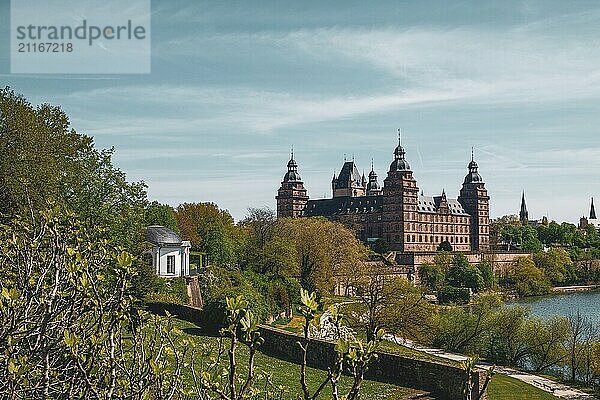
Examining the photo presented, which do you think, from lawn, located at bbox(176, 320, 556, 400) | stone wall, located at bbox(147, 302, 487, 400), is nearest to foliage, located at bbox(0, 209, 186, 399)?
lawn, located at bbox(176, 320, 556, 400)

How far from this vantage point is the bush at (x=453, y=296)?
2222 inches

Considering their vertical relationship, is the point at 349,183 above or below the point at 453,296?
above

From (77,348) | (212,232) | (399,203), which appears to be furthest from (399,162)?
(77,348)

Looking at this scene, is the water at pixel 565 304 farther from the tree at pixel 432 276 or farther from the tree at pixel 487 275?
the tree at pixel 432 276

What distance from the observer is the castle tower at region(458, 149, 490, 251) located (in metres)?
95.9

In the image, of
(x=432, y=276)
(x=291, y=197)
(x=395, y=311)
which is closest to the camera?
(x=395, y=311)

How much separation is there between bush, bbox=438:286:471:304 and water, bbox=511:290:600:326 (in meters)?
4.40

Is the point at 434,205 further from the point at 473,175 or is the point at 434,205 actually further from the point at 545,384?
the point at 545,384

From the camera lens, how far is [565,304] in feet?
180

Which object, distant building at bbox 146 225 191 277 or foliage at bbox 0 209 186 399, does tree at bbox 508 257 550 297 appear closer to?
distant building at bbox 146 225 191 277

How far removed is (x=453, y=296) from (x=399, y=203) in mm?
26943

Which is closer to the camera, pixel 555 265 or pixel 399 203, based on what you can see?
pixel 555 265

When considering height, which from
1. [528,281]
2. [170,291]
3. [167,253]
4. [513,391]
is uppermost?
[167,253]

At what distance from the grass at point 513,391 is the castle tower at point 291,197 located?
236 ft
